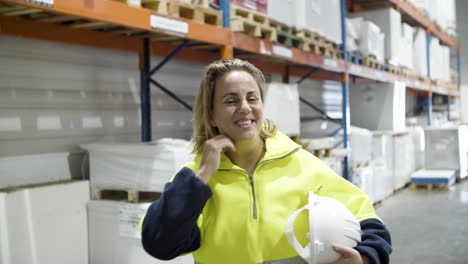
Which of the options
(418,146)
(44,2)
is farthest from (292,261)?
(418,146)

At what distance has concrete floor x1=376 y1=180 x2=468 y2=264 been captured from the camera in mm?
5254

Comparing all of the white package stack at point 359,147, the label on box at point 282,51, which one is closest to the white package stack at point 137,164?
the label on box at point 282,51

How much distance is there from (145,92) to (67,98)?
2.79 feet

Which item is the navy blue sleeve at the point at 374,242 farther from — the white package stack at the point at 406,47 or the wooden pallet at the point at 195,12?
the white package stack at the point at 406,47

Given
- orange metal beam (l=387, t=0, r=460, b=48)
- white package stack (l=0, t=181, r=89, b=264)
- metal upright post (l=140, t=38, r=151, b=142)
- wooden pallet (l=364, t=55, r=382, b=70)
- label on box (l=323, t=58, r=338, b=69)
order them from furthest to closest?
1. orange metal beam (l=387, t=0, r=460, b=48)
2. wooden pallet (l=364, t=55, r=382, b=70)
3. label on box (l=323, t=58, r=338, b=69)
4. metal upright post (l=140, t=38, r=151, b=142)
5. white package stack (l=0, t=181, r=89, b=264)

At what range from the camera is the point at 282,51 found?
5629mm

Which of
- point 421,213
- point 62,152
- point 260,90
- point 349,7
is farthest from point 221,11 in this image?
point 349,7

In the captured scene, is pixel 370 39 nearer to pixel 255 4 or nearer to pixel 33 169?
pixel 255 4

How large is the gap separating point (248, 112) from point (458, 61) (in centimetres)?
1933

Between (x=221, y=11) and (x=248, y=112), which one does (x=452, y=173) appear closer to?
(x=221, y=11)

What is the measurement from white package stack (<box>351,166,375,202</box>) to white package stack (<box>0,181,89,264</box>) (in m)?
4.48

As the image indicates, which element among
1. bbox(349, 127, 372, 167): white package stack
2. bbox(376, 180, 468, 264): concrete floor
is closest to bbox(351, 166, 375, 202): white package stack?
bbox(349, 127, 372, 167): white package stack

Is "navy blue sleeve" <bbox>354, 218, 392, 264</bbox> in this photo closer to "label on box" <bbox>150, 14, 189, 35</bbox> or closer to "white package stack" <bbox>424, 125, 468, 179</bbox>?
Answer: "label on box" <bbox>150, 14, 189, 35</bbox>

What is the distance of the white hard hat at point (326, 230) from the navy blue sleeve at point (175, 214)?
35cm
